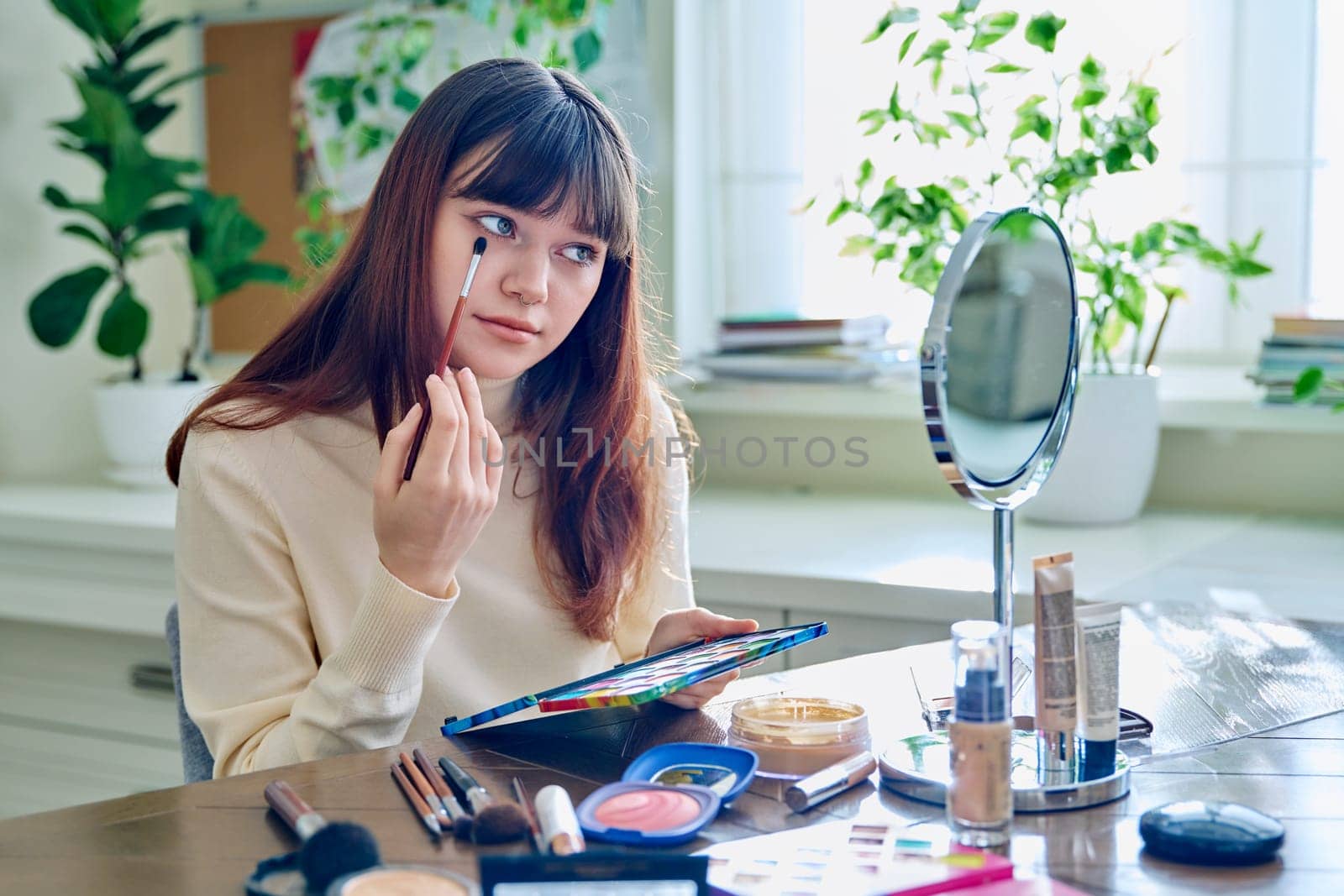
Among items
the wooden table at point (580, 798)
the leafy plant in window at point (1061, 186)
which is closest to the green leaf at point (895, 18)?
the leafy plant in window at point (1061, 186)

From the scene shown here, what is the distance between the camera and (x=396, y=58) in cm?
245

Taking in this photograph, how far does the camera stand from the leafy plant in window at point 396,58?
2.26 m

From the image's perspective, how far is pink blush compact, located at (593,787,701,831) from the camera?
75 cm

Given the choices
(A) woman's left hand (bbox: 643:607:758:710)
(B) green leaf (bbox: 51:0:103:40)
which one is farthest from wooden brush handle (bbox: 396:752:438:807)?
(B) green leaf (bbox: 51:0:103:40)

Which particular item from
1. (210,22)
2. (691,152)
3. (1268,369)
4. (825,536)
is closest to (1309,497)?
(1268,369)

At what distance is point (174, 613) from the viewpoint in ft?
3.91

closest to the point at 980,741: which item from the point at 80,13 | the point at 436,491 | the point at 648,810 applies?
the point at 648,810

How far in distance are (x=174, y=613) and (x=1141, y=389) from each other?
47.7 inches

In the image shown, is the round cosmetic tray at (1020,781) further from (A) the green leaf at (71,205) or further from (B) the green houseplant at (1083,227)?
(A) the green leaf at (71,205)

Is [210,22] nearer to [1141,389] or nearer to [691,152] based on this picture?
[691,152]

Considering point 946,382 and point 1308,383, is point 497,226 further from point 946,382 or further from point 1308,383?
point 1308,383

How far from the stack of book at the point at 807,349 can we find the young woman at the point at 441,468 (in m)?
0.80

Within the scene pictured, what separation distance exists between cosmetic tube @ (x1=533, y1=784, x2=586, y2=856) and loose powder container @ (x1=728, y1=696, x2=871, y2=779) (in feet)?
0.49

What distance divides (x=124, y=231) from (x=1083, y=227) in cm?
152
